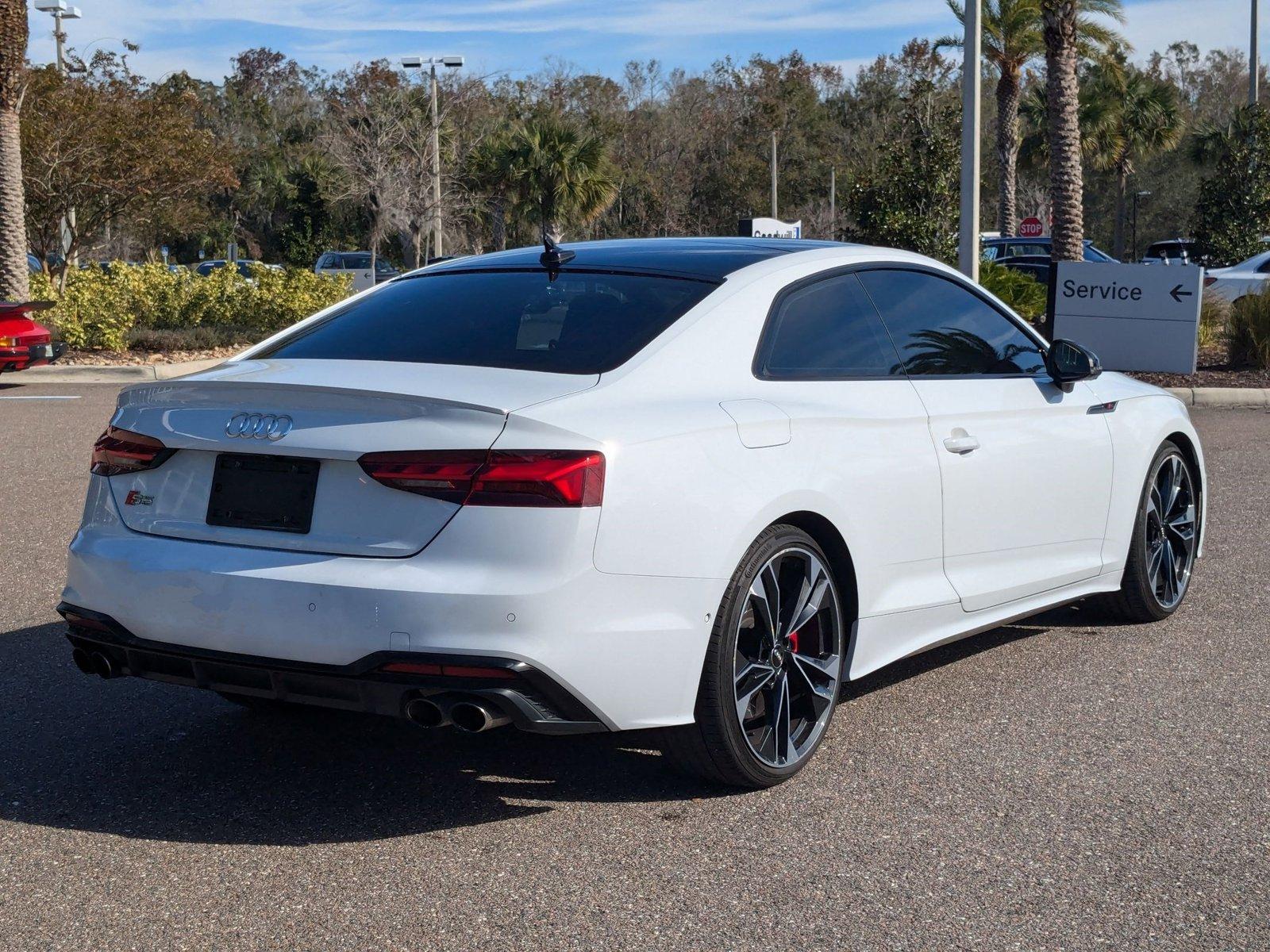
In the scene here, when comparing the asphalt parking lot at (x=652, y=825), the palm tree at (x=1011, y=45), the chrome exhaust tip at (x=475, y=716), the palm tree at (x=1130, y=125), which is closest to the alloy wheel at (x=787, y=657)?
the asphalt parking lot at (x=652, y=825)

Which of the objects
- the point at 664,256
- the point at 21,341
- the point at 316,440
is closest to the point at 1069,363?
the point at 664,256

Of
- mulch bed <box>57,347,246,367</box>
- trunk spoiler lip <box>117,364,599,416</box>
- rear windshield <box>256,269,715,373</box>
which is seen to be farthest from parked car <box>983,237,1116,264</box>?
trunk spoiler lip <box>117,364,599,416</box>

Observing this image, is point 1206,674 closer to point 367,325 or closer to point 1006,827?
point 1006,827

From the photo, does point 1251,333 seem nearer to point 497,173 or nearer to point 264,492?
point 264,492

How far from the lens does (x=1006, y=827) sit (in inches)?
159

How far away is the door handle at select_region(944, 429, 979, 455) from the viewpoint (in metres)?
4.99

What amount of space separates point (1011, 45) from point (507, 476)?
125 feet

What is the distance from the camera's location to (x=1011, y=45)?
127ft

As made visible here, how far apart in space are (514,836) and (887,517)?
1.56 meters

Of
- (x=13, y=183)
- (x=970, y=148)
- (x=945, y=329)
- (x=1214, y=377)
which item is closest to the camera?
(x=945, y=329)

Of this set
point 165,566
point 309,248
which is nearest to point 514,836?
point 165,566

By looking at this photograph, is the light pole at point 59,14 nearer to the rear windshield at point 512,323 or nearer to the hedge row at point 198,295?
the hedge row at point 198,295

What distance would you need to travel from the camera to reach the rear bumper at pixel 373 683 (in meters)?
3.67

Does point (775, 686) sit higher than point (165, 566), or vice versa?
point (165, 566)
